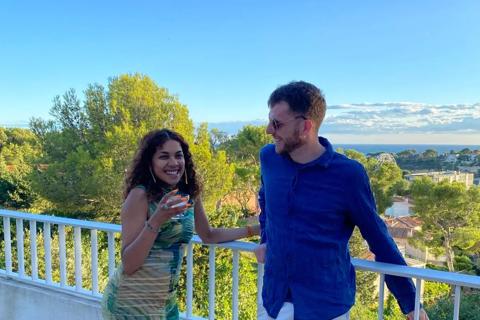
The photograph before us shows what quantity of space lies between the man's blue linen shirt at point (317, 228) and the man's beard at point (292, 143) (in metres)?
0.04

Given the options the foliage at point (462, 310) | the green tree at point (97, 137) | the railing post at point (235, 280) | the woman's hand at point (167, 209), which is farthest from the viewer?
the green tree at point (97, 137)

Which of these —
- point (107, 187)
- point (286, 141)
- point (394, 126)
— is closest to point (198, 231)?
point (286, 141)

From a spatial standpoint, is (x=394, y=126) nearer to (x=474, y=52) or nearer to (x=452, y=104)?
(x=452, y=104)

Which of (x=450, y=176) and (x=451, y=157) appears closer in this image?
(x=450, y=176)

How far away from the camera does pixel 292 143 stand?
3.78 feet

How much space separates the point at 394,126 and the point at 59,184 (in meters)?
26.4

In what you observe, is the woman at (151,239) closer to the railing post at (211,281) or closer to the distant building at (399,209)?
the railing post at (211,281)

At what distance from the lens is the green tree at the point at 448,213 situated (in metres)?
15.8

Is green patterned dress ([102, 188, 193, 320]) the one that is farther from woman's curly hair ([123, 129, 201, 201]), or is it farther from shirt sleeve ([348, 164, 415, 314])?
shirt sleeve ([348, 164, 415, 314])

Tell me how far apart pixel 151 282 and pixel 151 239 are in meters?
0.22

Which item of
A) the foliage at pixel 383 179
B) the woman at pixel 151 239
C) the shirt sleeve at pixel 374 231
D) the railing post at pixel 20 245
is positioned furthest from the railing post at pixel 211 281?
the foliage at pixel 383 179

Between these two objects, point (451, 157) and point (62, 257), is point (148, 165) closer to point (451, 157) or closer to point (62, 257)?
point (62, 257)

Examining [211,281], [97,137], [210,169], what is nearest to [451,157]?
[210,169]

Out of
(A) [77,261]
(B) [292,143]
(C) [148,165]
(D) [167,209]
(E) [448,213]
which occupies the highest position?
(B) [292,143]
